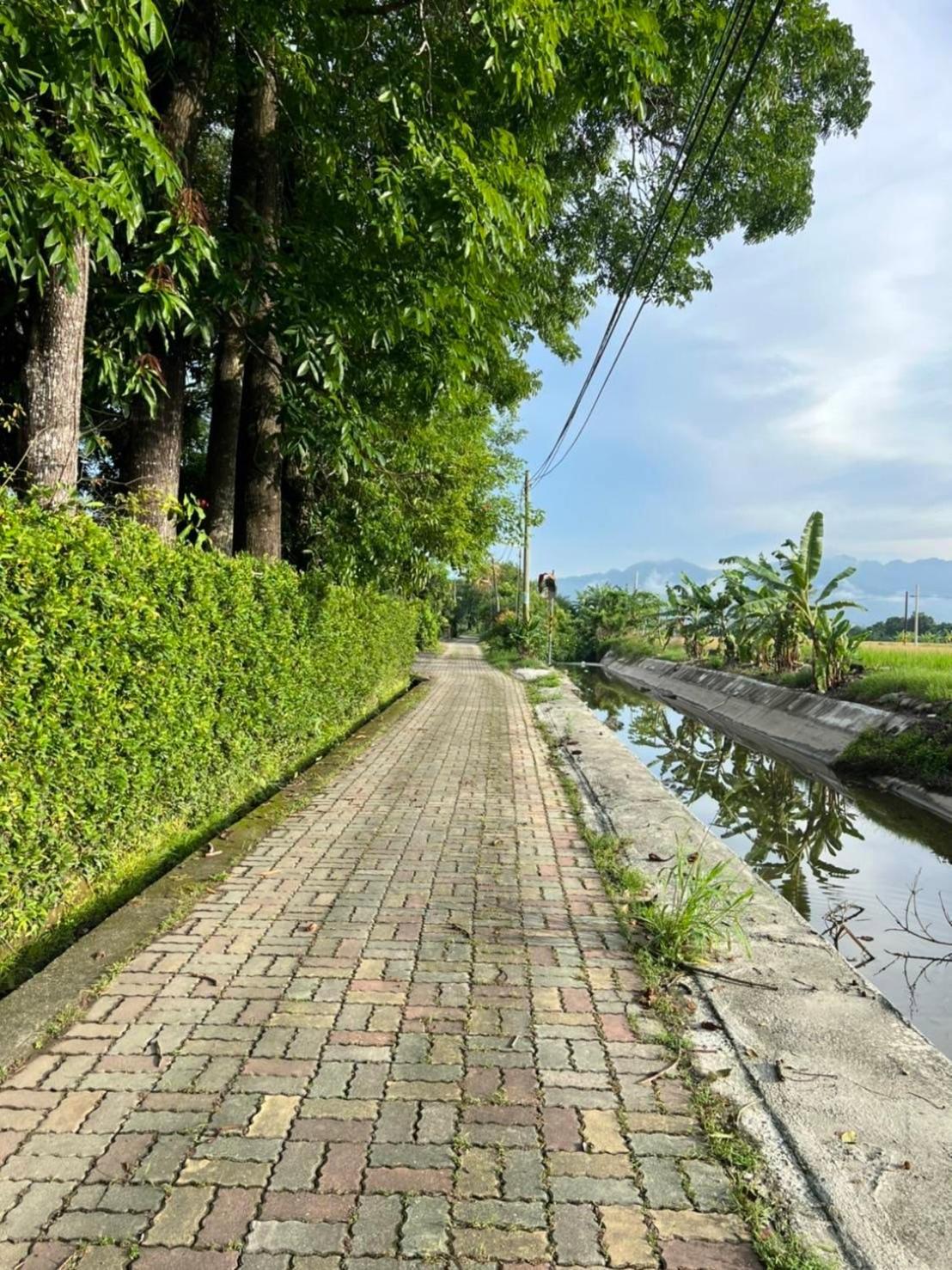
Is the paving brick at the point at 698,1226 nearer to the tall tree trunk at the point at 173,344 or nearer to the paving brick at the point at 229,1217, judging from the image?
the paving brick at the point at 229,1217

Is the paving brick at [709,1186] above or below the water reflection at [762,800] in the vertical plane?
above

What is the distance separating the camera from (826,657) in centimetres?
1677

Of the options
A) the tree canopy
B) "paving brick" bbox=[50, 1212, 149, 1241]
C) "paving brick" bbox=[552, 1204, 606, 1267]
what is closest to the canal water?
"paving brick" bbox=[552, 1204, 606, 1267]

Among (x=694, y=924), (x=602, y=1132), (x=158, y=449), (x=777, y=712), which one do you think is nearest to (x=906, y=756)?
(x=777, y=712)

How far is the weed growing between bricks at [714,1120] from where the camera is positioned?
2133mm

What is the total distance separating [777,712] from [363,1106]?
16.7 metres

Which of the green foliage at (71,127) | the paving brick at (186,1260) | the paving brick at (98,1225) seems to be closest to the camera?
the paving brick at (186,1260)

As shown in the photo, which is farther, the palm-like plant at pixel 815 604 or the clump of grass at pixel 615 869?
the palm-like plant at pixel 815 604

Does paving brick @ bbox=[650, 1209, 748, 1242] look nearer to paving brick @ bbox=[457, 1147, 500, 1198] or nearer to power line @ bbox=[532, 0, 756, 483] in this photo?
paving brick @ bbox=[457, 1147, 500, 1198]

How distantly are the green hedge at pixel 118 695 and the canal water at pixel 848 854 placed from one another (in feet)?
15.8

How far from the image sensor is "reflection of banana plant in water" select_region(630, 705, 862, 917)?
7.80 m

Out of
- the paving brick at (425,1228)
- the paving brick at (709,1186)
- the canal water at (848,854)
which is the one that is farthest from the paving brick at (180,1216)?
the canal water at (848,854)

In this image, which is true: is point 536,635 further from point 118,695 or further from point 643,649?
point 118,695

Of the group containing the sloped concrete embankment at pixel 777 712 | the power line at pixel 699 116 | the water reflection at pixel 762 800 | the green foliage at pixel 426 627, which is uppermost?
the power line at pixel 699 116
